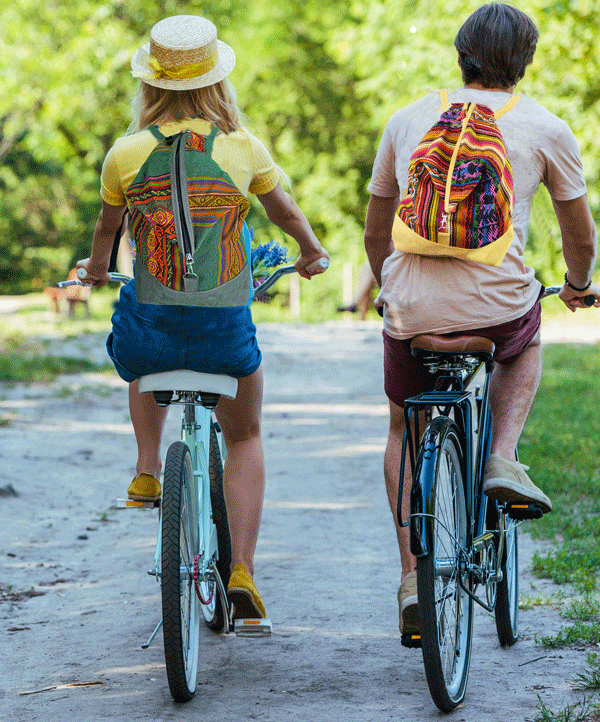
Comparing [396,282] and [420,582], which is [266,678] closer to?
[420,582]

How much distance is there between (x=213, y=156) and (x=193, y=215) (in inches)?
7.2

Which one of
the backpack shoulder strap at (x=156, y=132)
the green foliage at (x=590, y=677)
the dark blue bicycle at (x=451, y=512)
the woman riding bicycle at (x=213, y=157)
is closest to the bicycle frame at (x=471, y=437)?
the dark blue bicycle at (x=451, y=512)

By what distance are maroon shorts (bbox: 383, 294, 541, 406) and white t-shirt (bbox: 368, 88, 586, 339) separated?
0.04 metres

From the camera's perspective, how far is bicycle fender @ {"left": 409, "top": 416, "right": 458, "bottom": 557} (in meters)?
2.73

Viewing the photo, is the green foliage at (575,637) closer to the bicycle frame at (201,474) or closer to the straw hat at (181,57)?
the bicycle frame at (201,474)

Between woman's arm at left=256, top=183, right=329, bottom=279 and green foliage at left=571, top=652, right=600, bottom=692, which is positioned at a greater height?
woman's arm at left=256, top=183, right=329, bottom=279

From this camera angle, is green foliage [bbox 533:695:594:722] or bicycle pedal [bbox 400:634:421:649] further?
bicycle pedal [bbox 400:634:421:649]

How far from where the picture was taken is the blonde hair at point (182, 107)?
3068 mm

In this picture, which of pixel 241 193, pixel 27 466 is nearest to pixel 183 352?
pixel 241 193

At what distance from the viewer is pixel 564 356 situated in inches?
526

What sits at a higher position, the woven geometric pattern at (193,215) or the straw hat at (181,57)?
the straw hat at (181,57)

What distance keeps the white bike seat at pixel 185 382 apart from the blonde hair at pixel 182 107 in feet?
2.41

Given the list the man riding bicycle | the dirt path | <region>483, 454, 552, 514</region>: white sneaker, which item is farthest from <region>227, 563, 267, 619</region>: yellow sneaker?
<region>483, 454, 552, 514</region>: white sneaker

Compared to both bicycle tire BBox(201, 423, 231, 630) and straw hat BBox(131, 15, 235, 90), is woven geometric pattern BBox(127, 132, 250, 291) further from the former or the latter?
bicycle tire BBox(201, 423, 231, 630)
